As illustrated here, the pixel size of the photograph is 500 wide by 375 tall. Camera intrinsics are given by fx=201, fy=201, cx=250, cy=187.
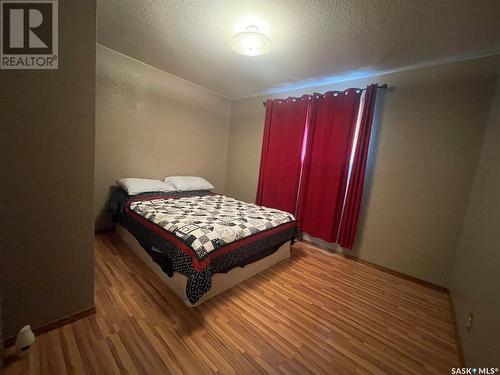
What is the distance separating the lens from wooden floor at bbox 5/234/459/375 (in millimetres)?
1185

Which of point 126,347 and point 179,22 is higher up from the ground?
point 179,22

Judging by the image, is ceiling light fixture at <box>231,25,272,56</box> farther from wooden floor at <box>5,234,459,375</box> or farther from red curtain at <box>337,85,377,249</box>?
wooden floor at <box>5,234,459,375</box>

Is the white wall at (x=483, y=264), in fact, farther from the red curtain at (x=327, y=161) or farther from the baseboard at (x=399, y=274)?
the red curtain at (x=327, y=161)

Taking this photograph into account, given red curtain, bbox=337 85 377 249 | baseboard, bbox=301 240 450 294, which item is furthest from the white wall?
red curtain, bbox=337 85 377 249

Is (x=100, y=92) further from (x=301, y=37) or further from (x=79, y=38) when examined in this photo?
(x=301, y=37)

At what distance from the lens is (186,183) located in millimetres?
3406

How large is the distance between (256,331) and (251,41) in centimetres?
234


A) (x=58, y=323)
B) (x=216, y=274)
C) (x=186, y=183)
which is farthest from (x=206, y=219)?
(x=186, y=183)

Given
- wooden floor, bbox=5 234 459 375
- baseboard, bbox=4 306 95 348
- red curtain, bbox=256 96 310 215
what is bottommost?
wooden floor, bbox=5 234 459 375

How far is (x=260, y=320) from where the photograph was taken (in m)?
1.56

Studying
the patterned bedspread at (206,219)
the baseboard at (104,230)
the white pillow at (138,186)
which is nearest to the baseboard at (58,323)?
the patterned bedspread at (206,219)

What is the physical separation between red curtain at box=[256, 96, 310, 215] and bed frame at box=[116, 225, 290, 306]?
1.03 meters

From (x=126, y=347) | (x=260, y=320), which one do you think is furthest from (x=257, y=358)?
(x=126, y=347)

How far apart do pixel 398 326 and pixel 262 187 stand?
2.51m
